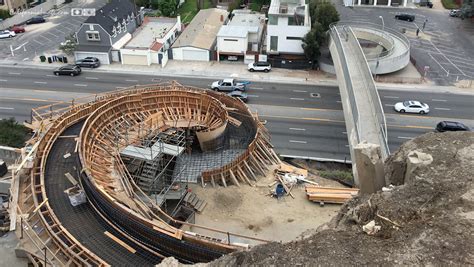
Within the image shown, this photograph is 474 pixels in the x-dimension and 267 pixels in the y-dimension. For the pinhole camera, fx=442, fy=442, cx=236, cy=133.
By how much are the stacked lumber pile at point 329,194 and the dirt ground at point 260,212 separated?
1.59 ft

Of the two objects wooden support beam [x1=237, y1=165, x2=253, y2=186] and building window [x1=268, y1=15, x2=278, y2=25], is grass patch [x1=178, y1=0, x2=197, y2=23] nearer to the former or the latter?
building window [x1=268, y1=15, x2=278, y2=25]

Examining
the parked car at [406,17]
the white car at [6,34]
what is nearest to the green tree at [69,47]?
the white car at [6,34]

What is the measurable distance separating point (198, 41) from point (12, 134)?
35.6 meters

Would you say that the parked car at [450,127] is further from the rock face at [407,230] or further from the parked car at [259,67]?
the rock face at [407,230]

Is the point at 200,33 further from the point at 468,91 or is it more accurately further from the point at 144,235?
the point at 144,235

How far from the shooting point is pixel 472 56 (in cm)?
7369

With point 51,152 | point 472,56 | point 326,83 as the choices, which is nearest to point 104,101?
point 51,152

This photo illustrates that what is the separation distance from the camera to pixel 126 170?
36594 mm

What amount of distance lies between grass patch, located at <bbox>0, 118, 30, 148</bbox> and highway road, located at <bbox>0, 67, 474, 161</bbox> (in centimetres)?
697

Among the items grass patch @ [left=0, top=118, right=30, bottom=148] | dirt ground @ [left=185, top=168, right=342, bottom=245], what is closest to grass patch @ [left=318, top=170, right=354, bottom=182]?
dirt ground @ [left=185, top=168, right=342, bottom=245]

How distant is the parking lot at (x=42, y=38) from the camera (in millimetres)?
74062

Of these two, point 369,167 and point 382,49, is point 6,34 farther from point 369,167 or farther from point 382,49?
point 369,167

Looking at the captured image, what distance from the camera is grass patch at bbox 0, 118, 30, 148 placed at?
4522cm

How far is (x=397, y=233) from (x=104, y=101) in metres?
34.4
